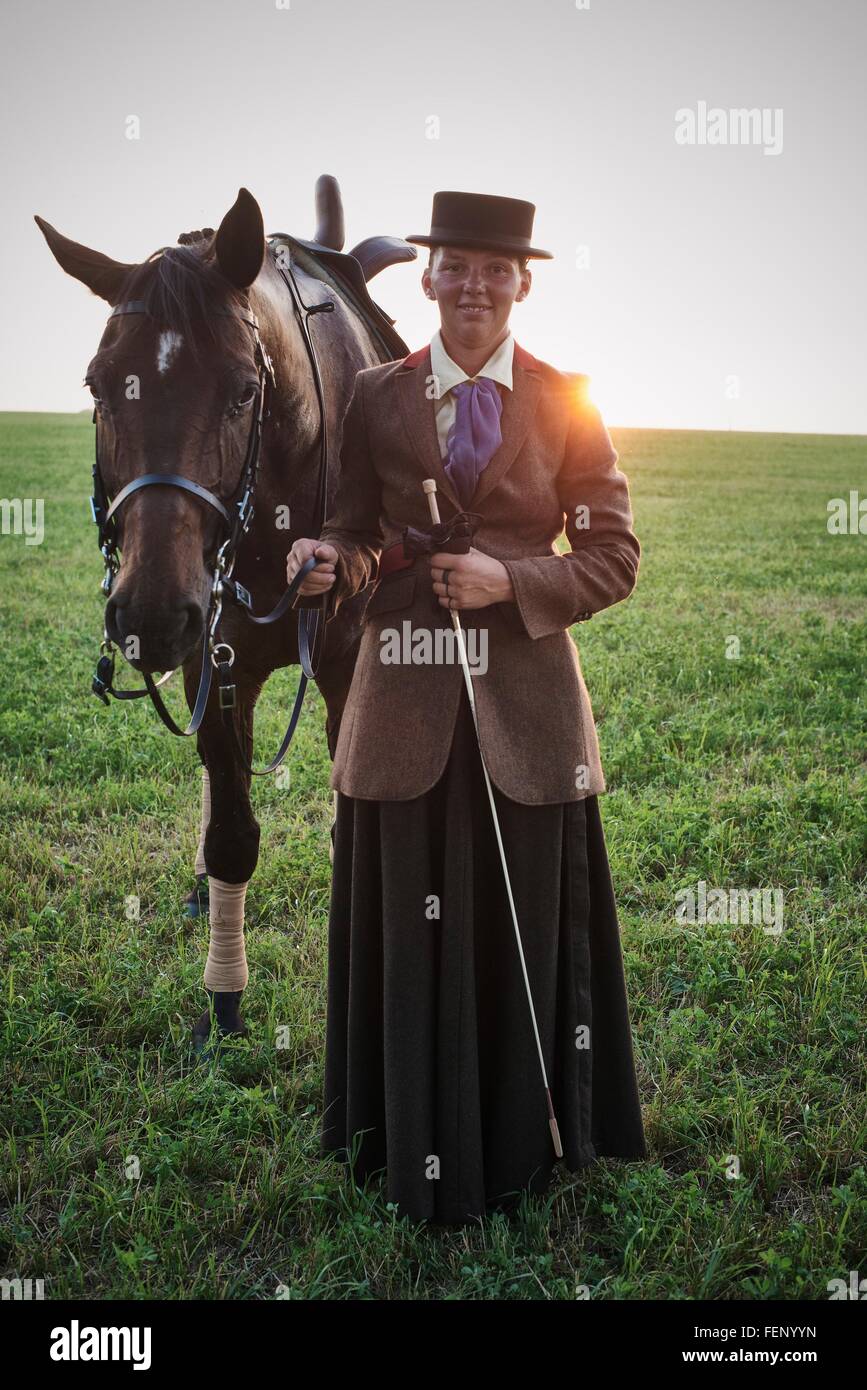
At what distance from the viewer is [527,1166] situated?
262cm

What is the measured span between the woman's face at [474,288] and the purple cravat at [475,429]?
0.12 m

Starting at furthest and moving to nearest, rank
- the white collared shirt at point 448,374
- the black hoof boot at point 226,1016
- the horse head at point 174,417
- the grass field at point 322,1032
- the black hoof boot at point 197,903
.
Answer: the black hoof boot at point 197,903
the black hoof boot at point 226,1016
the grass field at point 322,1032
the white collared shirt at point 448,374
the horse head at point 174,417

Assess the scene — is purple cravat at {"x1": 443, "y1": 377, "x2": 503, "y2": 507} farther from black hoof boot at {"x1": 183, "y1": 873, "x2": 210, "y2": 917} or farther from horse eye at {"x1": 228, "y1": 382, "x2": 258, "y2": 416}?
black hoof boot at {"x1": 183, "y1": 873, "x2": 210, "y2": 917}

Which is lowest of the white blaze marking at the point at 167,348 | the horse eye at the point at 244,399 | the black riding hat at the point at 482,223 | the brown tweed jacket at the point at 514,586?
the brown tweed jacket at the point at 514,586

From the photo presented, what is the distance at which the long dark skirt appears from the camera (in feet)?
8.03

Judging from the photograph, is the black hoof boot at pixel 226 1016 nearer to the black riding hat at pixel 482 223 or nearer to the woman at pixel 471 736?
the woman at pixel 471 736

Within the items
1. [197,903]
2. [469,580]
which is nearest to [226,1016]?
[197,903]

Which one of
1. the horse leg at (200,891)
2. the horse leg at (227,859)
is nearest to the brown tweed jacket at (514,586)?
the horse leg at (227,859)

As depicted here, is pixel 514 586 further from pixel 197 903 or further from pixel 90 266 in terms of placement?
pixel 197 903

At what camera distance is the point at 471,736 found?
2471 mm

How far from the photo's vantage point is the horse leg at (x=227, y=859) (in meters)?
3.41

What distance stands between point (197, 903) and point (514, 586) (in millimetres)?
2534

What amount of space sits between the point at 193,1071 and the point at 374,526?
6.36 ft

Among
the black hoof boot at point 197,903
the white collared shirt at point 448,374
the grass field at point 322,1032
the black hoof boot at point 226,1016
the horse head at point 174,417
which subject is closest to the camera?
the horse head at point 174,417
